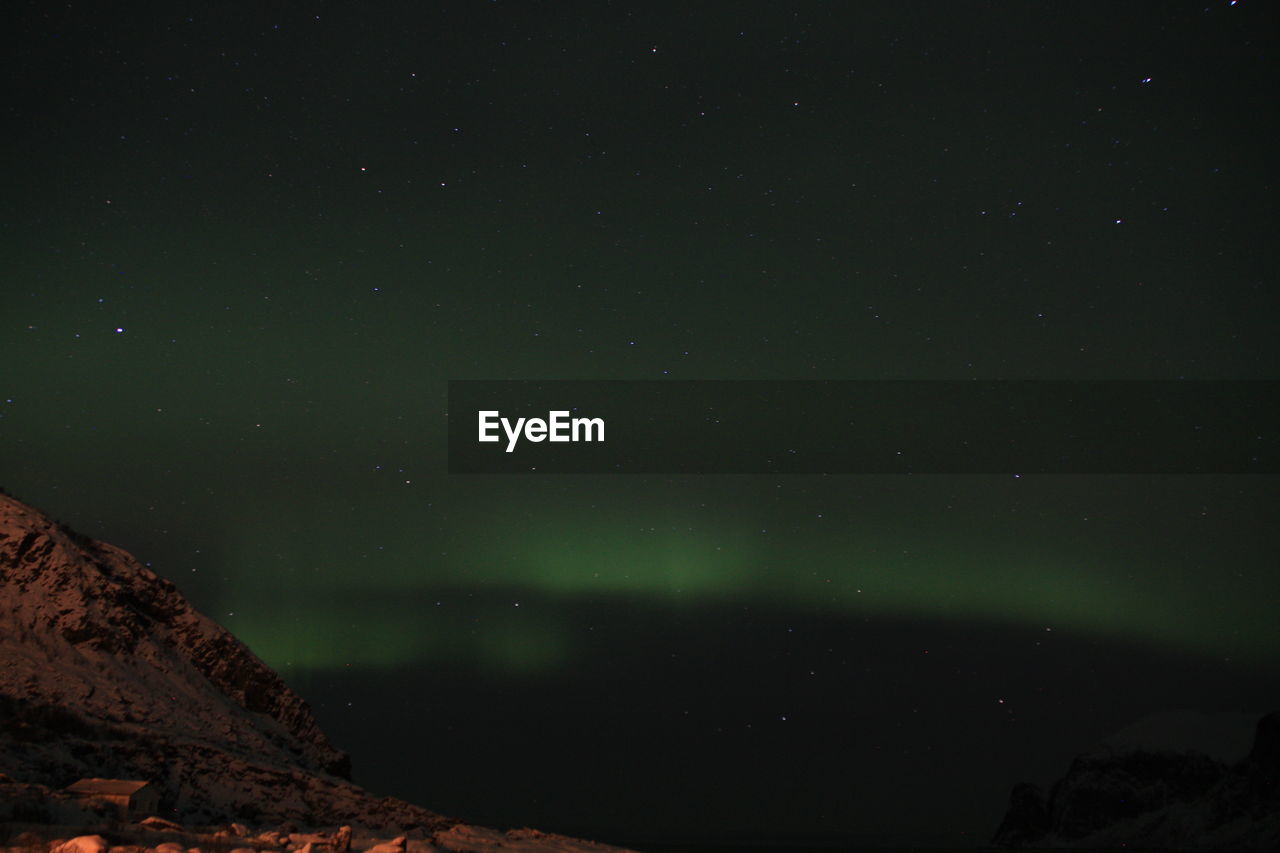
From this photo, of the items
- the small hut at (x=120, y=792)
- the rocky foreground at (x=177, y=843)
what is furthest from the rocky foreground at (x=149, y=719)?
the small hut at (x=120, y=792)

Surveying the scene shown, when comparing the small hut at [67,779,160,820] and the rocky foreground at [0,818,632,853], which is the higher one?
the rocky foreground at [0,818,632,853]

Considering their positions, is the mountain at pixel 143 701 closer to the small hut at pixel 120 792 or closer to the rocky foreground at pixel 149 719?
the rocky foreground at pixel 149 719

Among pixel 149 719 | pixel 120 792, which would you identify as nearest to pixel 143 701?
pixel 149 719

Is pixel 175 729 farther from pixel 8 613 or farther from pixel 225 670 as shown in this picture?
pixel 225 670

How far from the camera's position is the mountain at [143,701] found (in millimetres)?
47281

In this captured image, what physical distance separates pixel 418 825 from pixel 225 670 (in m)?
41.9

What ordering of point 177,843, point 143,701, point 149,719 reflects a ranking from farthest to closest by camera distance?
1. point 143,701
2. point 149,719
3. point 177,843

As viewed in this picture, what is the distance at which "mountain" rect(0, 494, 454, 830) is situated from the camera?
1861 inches

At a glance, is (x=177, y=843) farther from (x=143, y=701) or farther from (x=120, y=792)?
(x=143, y=701)

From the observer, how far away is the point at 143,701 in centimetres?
6338

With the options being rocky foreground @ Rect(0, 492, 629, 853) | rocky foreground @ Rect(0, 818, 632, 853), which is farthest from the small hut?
rocky foreground @ Rect(0, 818, 632, 853)

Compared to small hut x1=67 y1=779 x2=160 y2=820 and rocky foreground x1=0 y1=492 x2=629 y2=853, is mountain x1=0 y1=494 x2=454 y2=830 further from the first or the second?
small hut x1=67 y1=779 x2=160 y2=820

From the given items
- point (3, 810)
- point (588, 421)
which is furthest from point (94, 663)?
point (3, 810)

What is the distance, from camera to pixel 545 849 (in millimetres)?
34500
